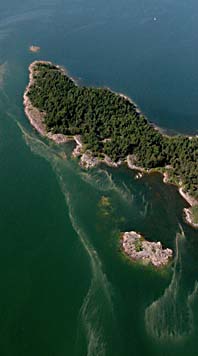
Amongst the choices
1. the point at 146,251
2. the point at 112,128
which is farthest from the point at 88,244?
the point at 112,128

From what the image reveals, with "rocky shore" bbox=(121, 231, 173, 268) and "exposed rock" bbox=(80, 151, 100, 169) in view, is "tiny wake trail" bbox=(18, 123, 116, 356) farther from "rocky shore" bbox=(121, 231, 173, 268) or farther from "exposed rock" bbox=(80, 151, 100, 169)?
"exposed rock" bbox=(80, 151, 100, 169)

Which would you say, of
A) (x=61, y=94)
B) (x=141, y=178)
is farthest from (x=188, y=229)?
(x=61, y=94)

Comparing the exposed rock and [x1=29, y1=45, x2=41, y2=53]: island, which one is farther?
[x1=29, y1=45, x2=41, y2=53]: island

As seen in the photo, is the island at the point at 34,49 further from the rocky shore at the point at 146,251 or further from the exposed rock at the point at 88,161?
the rocky shore at the point at 146,251

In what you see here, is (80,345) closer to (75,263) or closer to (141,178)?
(75,263)

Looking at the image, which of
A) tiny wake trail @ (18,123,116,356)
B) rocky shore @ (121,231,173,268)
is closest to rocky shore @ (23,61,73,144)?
tiny wake trail @ (18,123,116,356)

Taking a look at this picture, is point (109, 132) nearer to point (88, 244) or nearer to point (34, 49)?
point (88, 244)
